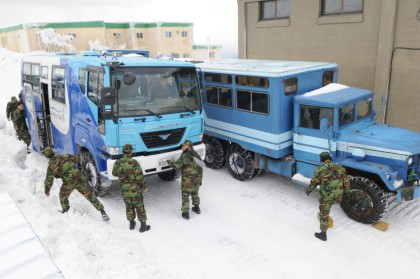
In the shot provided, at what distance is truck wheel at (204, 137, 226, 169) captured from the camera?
10.0 m

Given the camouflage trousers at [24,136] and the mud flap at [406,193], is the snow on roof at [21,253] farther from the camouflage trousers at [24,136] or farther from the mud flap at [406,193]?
the camouflage trousers at [24,136]

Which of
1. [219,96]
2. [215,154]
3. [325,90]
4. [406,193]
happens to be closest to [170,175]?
[215,154]

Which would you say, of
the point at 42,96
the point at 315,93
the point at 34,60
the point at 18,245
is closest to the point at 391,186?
the point at 315,93

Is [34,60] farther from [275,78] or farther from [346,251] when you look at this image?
[346,251]

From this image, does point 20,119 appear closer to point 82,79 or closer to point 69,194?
point 82,79

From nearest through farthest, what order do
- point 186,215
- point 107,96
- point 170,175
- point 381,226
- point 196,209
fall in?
point 107,96, point 381,226, point 186,215, point 196,209, point 170,175

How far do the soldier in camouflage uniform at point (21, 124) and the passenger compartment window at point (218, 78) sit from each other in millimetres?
6385

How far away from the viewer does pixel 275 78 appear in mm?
7855

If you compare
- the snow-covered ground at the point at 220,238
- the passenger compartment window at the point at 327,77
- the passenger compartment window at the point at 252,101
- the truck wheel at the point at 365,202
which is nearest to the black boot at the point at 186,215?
the snow-covered ground at the point at 220,238

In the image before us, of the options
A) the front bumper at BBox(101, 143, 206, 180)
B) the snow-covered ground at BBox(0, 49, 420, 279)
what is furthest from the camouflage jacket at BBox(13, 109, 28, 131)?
the front bumper at BBox(101, 143, 206, 180)

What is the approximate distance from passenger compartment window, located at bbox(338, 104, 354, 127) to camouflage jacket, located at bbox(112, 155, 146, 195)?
14.4 ft

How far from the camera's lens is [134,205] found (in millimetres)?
6730

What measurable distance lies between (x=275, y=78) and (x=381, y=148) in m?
2.68

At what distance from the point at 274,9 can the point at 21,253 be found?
13.4 metres
